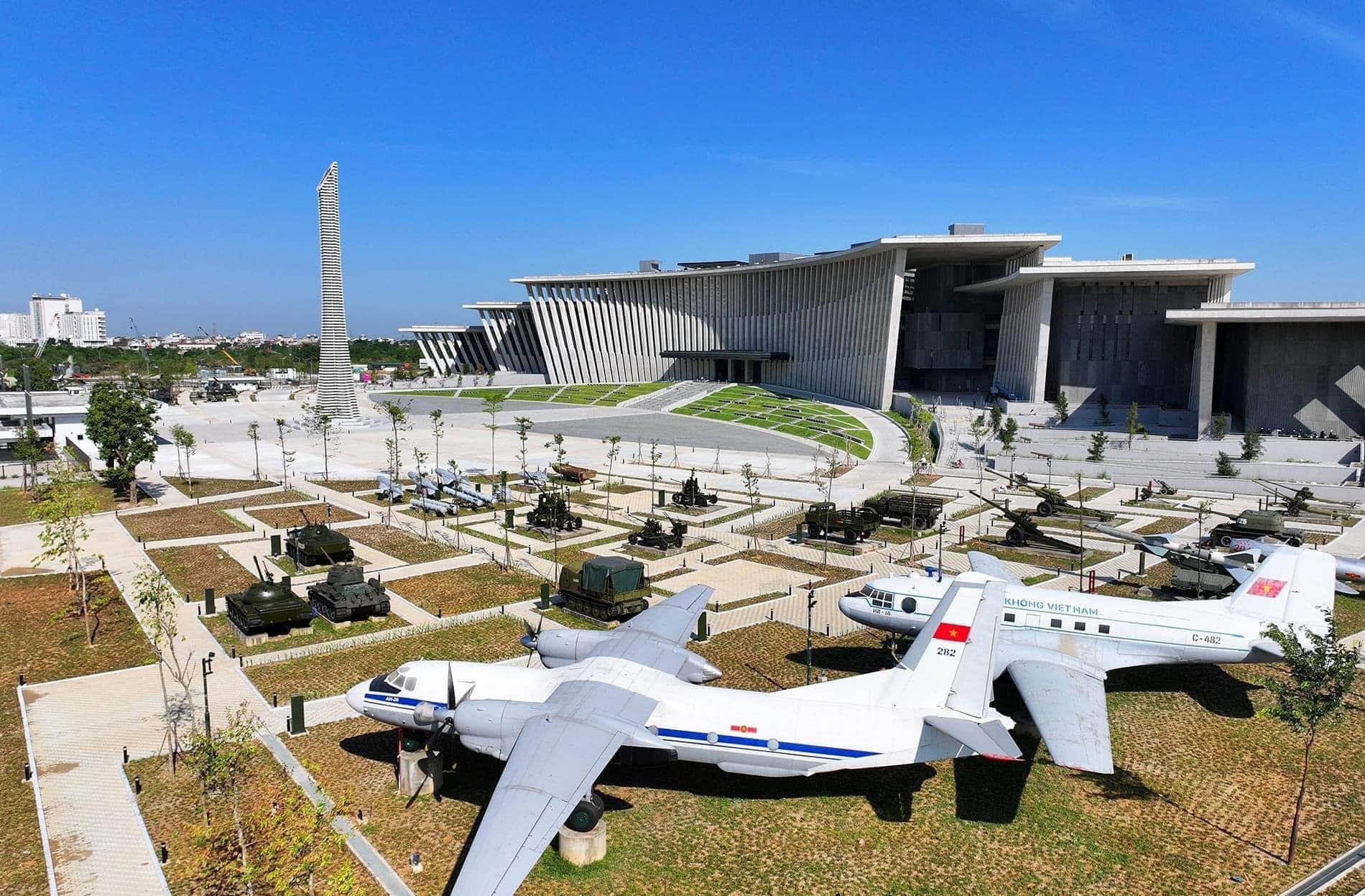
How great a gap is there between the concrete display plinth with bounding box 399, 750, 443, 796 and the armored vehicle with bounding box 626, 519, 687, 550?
2528cm

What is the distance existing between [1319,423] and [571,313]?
10667cm

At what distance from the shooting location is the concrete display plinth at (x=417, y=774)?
1989 cm

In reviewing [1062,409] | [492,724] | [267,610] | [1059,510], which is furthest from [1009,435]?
[492,724]

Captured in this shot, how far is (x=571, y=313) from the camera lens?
146m

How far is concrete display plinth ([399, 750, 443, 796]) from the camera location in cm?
1989

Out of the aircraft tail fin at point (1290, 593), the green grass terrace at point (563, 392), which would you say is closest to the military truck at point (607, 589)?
the aircraft tail fin at point (1290, 593)

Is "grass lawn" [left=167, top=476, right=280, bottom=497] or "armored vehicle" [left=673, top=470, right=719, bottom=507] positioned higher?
"armored vehicle" [left=673, top=470, right=719, bottom=507]

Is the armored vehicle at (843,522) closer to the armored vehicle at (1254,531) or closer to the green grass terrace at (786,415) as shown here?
the armored vehicle at (1254,531)

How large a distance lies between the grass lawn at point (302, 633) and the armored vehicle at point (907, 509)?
93.8 ft

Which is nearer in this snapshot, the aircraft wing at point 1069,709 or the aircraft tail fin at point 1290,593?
the aircraft wing at point 1069,709

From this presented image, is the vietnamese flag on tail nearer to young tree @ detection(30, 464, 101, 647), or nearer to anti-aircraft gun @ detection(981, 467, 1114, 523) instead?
young tree @ detection(30, 464, 101, 647)

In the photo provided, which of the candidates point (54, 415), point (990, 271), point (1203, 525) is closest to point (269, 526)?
point (54, 415)

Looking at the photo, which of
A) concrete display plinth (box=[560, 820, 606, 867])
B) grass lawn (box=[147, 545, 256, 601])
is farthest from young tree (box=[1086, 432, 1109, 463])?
concrete display plinth (box=[560, 820, 606, 867])

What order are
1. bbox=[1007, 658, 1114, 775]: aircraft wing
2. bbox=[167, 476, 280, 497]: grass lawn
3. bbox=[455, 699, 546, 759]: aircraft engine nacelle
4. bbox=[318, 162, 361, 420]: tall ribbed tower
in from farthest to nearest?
bbox=[318, 162, 361, 420]: tall ribbed tower
bbox=[167, 476, 280, 497]: grass lawn
bbox=[455, 699, 546, 759]: aircraft engine nacelle
bbox=[1007, 658, 1114, 775]: aircraft wing
